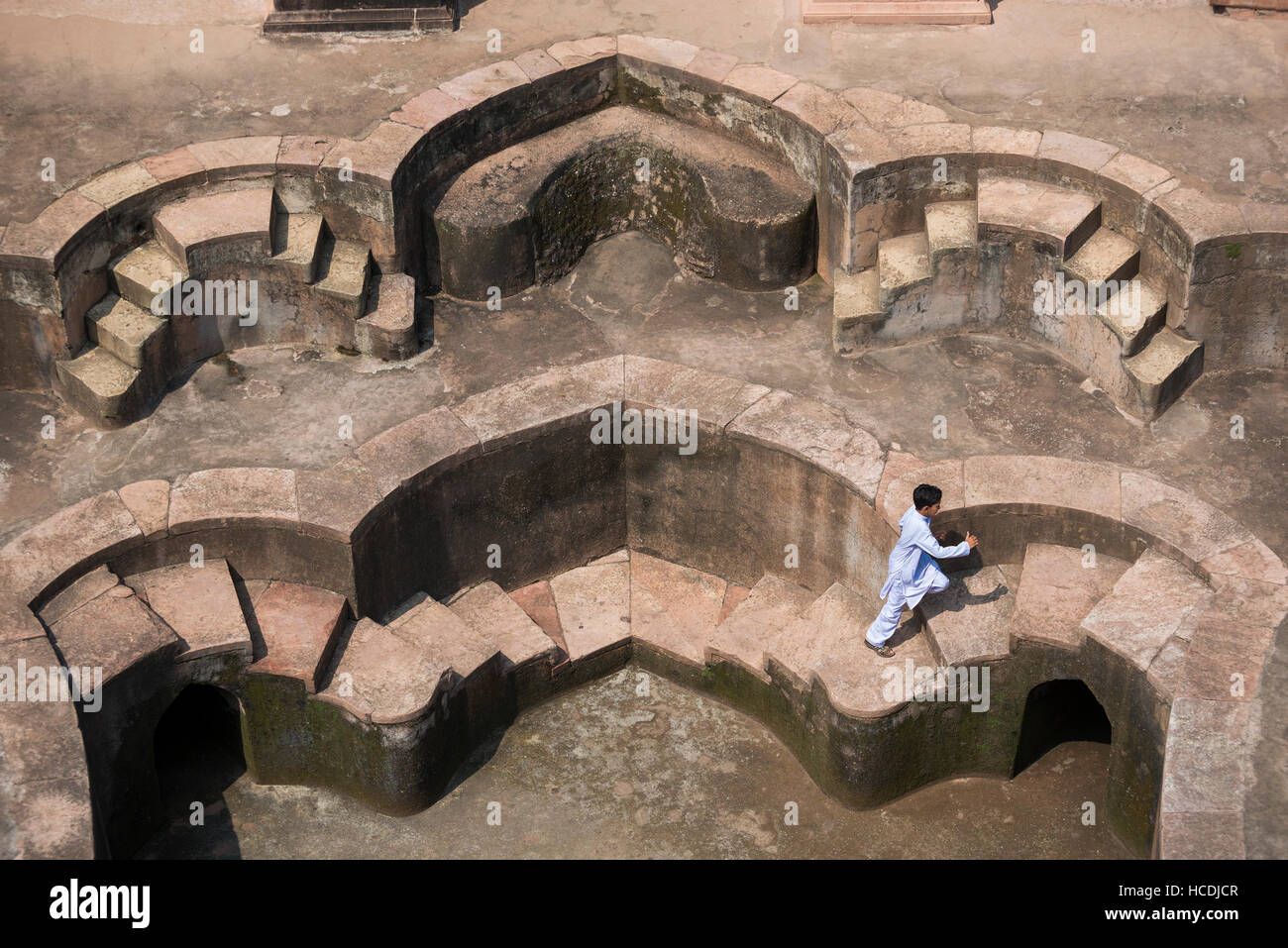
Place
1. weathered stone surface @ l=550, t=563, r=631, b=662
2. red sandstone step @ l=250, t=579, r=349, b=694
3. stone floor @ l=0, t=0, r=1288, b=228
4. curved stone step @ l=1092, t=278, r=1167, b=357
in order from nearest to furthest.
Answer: red sandstone step @ l=250, t=579, r=349, b=694, curved stone step @ l=1092, t=278, r=1167, b=357, weathered stone surface @ l=550, t=563, r=631, b=662, stone floor @ l=0, t=0, r=1288, b=228

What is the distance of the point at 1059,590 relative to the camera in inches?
532

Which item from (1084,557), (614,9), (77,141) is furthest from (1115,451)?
(77,141)

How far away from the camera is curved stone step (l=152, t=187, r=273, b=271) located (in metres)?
14.9

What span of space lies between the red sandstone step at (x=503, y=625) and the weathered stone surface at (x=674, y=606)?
83 centimetres

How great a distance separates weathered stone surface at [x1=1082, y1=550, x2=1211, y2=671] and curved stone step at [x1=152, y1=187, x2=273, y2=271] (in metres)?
7.00

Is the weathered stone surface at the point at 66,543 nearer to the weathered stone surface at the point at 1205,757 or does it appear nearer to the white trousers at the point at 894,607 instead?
the white trousers at the point at 894,607

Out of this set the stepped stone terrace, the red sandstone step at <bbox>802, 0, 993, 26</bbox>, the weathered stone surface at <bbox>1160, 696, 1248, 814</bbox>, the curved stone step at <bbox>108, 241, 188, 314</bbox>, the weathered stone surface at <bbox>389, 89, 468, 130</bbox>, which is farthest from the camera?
the red sandstone step at <bbox>802, 0, 993, 26</bbox>

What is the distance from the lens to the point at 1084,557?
45.0 feet

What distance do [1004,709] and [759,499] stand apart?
2464 mm

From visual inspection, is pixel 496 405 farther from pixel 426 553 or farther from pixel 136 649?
pixel 136 649

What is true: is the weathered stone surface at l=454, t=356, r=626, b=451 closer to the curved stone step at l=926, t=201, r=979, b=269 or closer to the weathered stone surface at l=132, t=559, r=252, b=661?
the weathered stone surface at l=132, t=559, r=252, b=661

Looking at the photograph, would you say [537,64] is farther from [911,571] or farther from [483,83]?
[911,571]

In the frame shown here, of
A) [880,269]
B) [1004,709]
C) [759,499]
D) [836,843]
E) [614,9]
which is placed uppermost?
[614,9]

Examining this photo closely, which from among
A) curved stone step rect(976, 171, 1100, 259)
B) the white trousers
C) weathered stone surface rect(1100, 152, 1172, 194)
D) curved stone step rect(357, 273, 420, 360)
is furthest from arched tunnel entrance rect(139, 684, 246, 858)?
weathered stone surface rect(1100, 152, 1172, 194)
